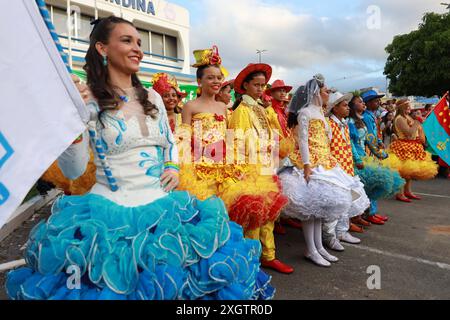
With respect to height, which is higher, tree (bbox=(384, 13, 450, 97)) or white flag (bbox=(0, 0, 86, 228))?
tree (bbox=(384, 13, 450, 97))

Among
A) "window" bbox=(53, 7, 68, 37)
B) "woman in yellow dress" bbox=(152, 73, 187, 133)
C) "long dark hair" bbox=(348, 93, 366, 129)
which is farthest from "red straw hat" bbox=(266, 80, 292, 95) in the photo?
"window" bbox=(53, 7, 68, 37)

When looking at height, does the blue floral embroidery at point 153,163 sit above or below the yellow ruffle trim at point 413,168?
above

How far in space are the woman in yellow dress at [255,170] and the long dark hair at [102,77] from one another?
1290 mm

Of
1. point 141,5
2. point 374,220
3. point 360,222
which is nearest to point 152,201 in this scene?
point 360,222

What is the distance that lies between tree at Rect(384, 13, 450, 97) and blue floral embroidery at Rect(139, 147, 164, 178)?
19472mm

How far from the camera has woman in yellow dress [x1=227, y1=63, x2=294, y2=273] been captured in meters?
3.02

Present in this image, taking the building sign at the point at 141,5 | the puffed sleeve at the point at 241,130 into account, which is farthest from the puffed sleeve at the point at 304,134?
the building sign at the point at 141,5

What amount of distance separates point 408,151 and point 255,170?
185 inches

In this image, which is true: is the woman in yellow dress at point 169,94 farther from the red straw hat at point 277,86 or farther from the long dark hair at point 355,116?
the long dark hair at point 355,116

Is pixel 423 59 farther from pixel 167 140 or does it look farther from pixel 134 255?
pixel 134 255

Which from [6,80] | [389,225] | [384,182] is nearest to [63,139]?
[6,80]

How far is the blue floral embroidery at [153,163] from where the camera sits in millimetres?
1970

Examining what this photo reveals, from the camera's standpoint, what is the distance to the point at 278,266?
3.59m

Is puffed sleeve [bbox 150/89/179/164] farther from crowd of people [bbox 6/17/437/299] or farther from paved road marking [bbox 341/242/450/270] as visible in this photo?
paved road marking [bbox 341/242/450/270]
